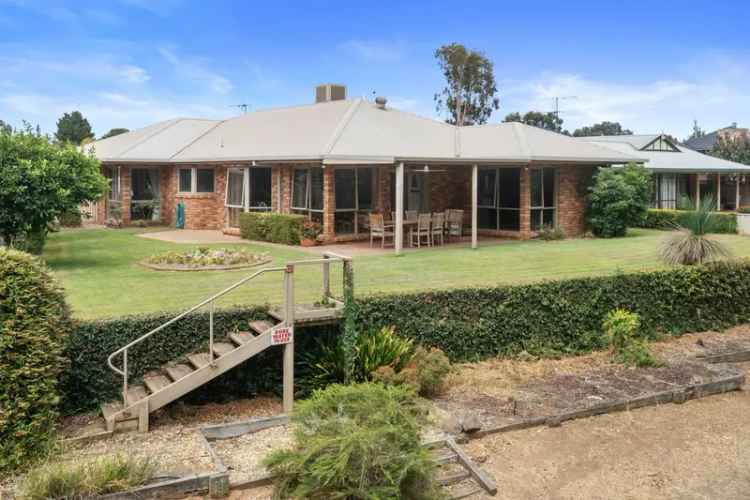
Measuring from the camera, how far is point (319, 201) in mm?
20609

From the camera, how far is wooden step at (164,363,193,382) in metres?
8.77

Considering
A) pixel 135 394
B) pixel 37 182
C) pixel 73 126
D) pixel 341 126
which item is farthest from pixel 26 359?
pixel 73 126

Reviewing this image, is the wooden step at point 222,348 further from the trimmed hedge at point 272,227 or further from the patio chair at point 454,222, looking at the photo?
the patio chair at point 454,222

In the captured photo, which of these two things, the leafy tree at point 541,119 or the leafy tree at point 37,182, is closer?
the leafy tree at point 37,182

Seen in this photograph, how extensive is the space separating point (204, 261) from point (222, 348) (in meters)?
6.57

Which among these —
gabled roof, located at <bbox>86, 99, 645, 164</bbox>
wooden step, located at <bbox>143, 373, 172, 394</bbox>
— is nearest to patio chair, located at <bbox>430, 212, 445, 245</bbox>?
gabled roof, located at <bbox>86, 99, 645, 164</bbox>

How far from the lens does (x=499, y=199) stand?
22969mm

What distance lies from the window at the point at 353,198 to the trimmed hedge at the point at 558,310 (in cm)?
960

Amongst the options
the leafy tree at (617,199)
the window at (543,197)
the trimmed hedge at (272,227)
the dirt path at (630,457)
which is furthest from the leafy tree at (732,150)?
the dirt path at (630,457)

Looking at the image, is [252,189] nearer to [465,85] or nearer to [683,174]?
[683,174]

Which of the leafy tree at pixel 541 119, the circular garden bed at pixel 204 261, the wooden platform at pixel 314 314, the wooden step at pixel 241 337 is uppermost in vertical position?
the leafy tree at pixel 541 119

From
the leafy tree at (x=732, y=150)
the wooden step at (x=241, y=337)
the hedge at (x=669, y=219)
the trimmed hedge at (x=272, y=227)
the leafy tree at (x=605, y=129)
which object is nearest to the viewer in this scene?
the wooden step at (x=241, y=337)

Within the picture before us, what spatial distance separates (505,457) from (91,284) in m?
8.91

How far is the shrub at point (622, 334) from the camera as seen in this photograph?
11.8 meters
